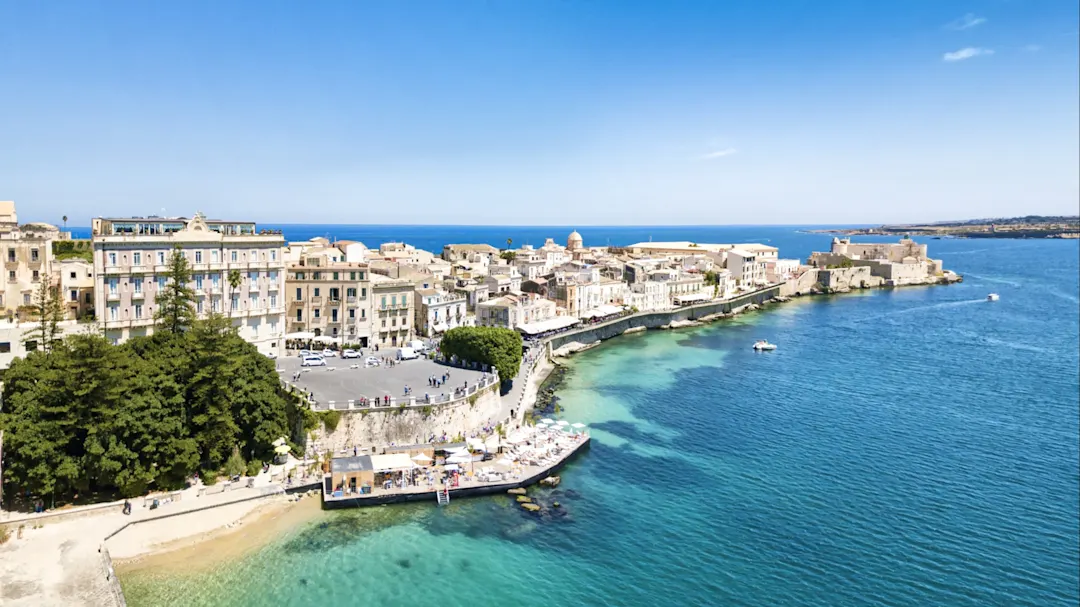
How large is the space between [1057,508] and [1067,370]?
4118 cm

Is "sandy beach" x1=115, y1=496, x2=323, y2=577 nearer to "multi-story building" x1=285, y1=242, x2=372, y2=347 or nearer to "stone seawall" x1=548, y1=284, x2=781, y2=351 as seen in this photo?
"multi-story building" x1=285, y1=242, x2=372, y2=347

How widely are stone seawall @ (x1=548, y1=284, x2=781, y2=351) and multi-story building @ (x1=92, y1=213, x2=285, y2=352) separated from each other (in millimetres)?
29994

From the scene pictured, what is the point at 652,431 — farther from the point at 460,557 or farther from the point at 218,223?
the point at 218,223

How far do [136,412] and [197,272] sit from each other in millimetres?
18522

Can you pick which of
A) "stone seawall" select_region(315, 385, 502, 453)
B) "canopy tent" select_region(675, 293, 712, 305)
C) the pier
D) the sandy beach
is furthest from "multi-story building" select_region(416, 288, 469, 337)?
"canopy tent" select_region(675, 293, 712, 305)

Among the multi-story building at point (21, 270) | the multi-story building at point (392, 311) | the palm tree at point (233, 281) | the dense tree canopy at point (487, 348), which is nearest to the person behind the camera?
the multi-story building at point (21, 270)

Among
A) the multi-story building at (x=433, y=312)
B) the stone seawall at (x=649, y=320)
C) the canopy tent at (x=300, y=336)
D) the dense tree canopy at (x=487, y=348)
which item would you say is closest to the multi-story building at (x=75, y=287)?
the canopy tent at (x=300, y=336)

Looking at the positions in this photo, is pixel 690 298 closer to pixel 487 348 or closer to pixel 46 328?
pixel 487 348

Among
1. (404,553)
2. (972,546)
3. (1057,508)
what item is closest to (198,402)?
(404,553)

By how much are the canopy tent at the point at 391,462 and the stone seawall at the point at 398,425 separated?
2814 millimetres

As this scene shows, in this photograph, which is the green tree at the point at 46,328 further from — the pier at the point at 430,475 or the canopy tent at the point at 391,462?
the canopy tent at the point at 391,462

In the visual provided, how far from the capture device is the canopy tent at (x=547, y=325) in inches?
2795

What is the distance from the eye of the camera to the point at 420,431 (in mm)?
39812

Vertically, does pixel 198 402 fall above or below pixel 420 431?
above
